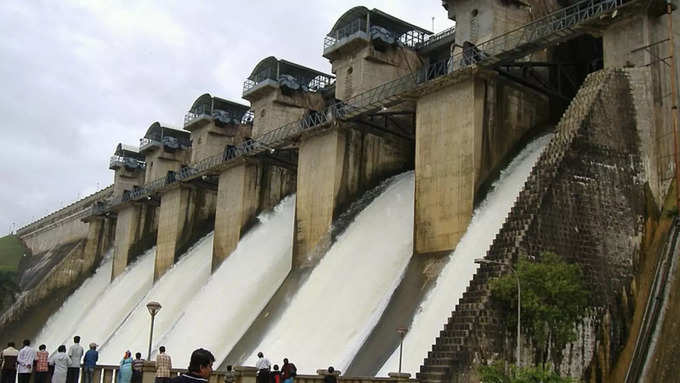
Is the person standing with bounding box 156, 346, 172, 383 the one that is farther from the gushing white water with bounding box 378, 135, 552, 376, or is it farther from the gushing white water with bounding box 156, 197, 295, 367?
the gushing white water with bounding box 156, 197, 295, 367

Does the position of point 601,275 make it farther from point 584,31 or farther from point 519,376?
point 584,31

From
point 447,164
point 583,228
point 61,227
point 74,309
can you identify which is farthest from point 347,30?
point 61,227

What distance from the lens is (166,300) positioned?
155 ft

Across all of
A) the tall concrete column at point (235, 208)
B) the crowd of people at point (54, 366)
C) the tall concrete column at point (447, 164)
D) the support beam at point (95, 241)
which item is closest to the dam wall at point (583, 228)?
the tall concrete column at point (447, 164)

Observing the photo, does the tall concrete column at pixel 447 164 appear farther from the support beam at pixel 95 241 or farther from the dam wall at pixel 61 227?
the dam wall at pixel 61 227

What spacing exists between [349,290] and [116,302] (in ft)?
91.5

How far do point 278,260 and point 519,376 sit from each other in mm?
23248

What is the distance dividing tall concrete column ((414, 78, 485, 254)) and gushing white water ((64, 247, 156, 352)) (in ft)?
89.3

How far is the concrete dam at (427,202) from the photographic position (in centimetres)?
2248

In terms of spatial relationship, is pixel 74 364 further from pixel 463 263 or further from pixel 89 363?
pixel 463 263

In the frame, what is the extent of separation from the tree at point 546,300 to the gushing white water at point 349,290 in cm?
736

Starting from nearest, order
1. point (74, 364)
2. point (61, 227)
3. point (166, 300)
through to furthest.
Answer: point (74, 364), point (166, 300), point (61, 227)

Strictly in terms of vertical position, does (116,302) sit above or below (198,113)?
below

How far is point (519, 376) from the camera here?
18.9 metres
